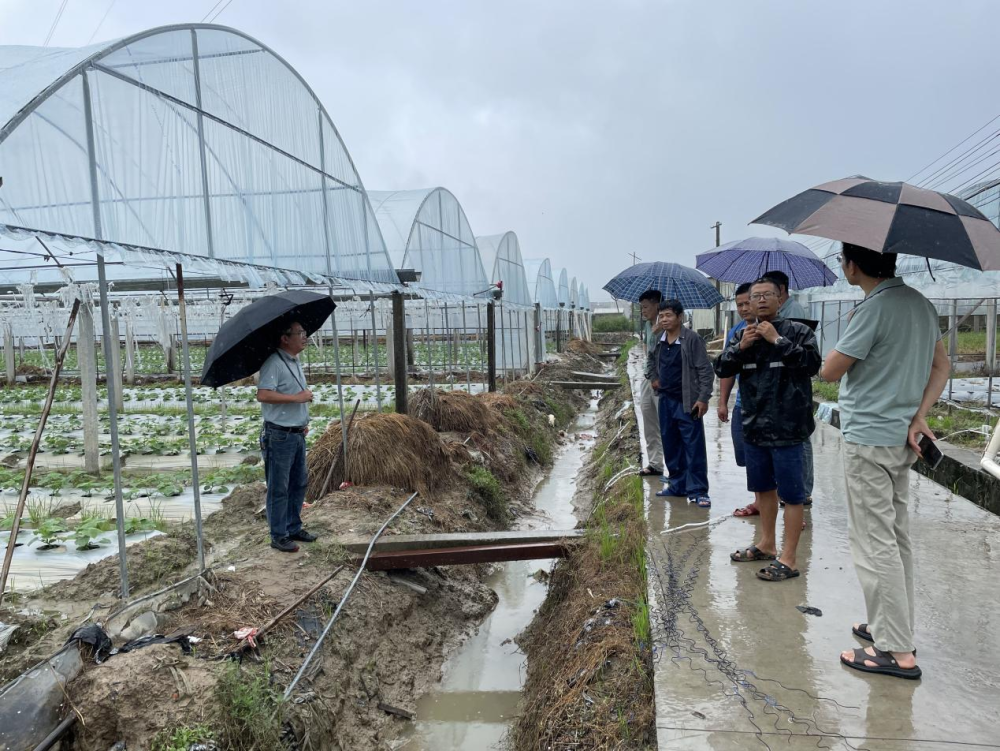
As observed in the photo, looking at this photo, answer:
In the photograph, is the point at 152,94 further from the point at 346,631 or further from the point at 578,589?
the point at 578,589

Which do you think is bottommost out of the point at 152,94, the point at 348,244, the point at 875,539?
the point at 875,539

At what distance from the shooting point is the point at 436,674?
5.14 meters

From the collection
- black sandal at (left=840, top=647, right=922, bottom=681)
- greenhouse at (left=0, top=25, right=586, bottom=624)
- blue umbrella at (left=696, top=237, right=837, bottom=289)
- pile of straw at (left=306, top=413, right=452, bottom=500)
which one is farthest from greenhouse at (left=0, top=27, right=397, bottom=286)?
black sandal at (left=840, top=647, right=922, bottom=681)

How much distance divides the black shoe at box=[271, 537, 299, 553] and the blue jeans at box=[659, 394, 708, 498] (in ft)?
10.7

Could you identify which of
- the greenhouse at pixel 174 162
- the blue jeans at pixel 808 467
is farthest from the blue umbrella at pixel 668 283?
the greenhouse at pixel 174 162

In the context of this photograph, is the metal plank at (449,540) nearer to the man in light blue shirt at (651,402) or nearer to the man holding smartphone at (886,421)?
the man in light blue shirt at (651,402)

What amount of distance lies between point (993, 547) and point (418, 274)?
7.69 m

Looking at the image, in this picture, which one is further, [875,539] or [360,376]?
[360,376]

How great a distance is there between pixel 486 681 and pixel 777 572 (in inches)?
93.0

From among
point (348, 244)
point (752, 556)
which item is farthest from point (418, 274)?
point (752, 556)

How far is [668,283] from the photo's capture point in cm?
671

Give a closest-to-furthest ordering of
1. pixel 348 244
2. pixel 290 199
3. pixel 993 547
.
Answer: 1. pixel 993 547
2. pixel 290 199
3. pixel 348 244

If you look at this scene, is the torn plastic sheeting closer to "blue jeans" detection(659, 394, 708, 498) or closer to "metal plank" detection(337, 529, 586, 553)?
"metal plank" detection(337, 529, 586, 553)

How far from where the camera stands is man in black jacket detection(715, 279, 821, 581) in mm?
3889
